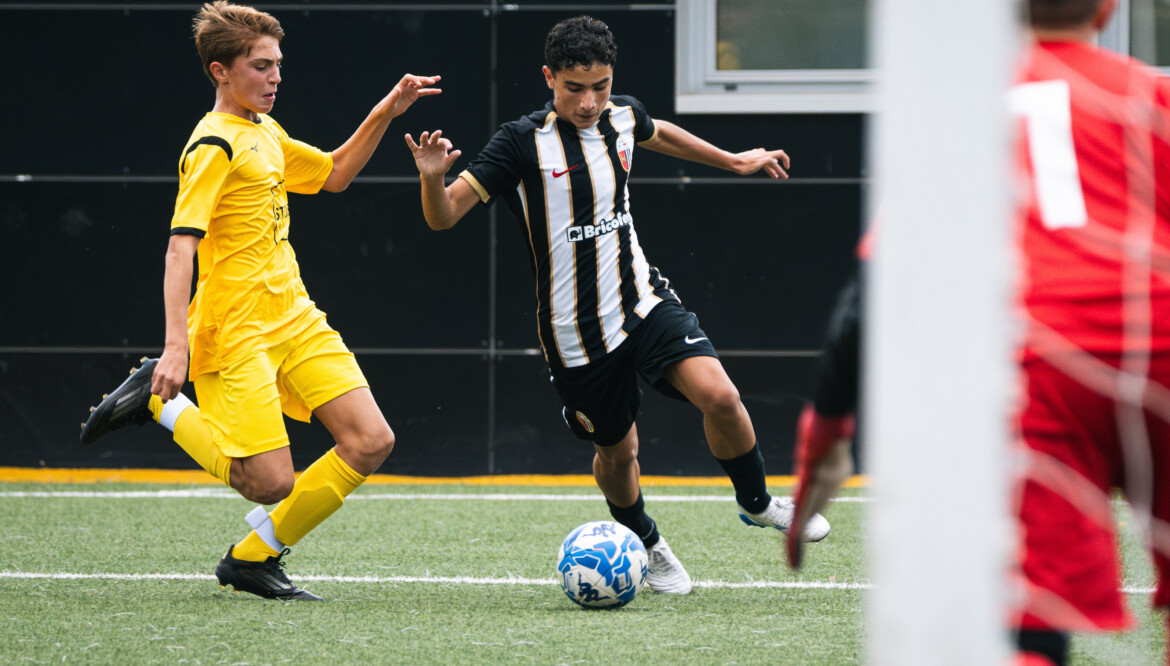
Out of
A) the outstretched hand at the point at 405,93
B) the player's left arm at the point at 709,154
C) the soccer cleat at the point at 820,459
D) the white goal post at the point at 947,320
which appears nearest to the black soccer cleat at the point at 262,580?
the outstretched hand at the point at 405,93

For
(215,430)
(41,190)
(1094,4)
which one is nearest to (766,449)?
(215,430)

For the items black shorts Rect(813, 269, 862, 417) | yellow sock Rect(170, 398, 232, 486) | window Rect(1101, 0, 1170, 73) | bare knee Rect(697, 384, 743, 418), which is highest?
window Rect(1101, 0, 1170, 73)

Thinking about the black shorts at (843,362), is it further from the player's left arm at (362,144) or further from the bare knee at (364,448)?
the player's left arm at (362,144)

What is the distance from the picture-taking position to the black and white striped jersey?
14.5ft

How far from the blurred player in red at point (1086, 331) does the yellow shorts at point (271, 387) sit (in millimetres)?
2927

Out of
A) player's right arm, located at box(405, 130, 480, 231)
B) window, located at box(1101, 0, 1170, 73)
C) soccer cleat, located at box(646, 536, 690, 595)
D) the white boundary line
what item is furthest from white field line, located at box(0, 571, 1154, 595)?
window, located at box(1101, 0, 1170, 73)

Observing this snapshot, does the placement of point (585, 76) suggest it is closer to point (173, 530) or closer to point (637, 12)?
point (173, 530)

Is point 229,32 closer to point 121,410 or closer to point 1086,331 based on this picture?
point 121,410

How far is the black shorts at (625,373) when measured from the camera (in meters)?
4.38

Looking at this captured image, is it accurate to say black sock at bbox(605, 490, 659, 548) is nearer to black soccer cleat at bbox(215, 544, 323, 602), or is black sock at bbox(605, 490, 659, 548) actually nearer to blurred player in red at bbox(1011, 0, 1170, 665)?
black soccer cleat at bbox(215, 544, 323, 602)

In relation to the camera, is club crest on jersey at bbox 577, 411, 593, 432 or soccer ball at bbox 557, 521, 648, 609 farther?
club crest on jersey at bbox 577, 411, 593, 432

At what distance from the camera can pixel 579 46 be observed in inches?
168

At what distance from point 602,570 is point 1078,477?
230 cm

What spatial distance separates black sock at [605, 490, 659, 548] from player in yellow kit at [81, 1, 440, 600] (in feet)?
2.90
